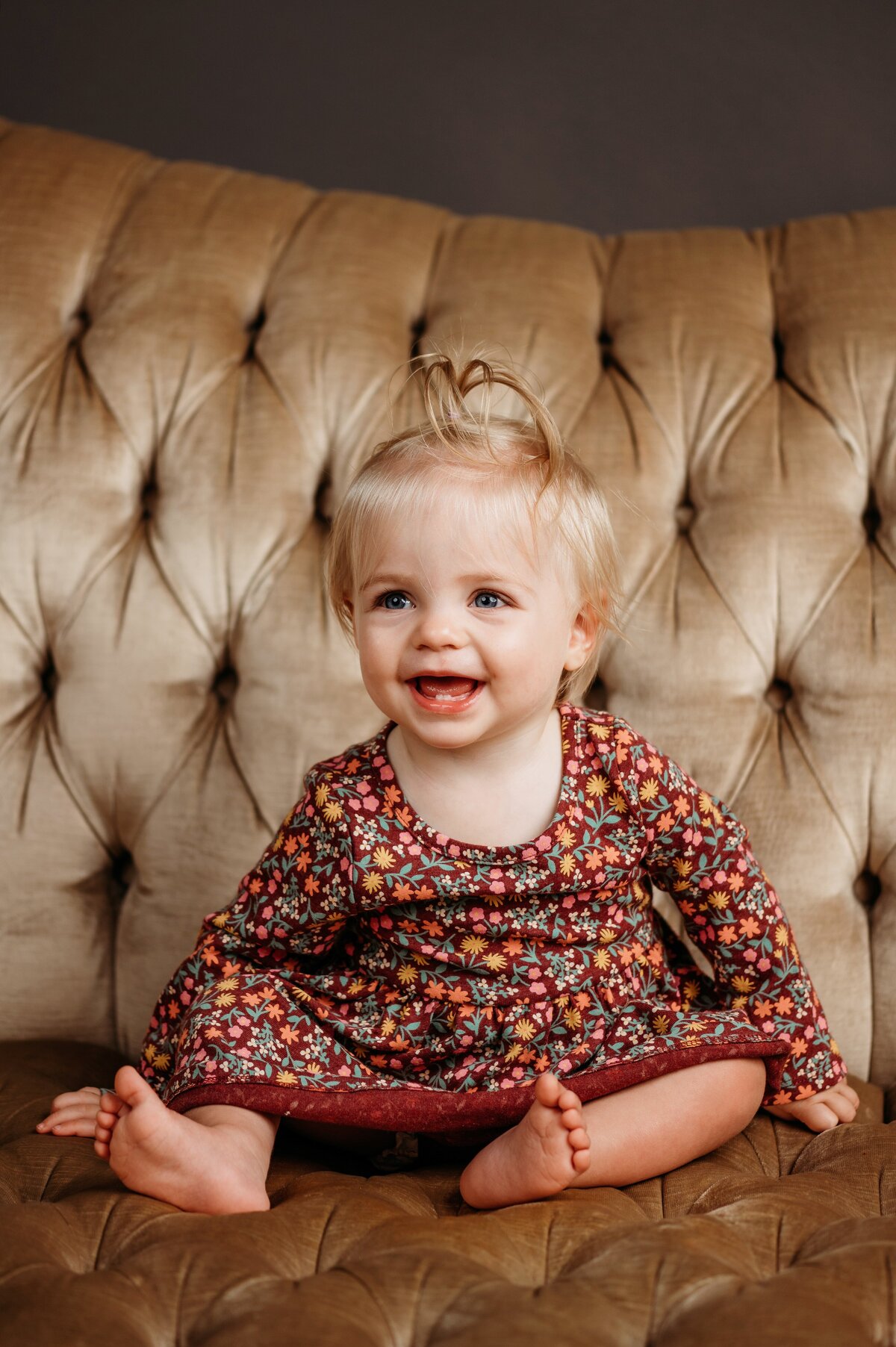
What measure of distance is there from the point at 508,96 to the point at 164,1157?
1.51 metres

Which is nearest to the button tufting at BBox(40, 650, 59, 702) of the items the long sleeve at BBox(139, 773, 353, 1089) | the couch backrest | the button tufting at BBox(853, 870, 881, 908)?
the couch backrest

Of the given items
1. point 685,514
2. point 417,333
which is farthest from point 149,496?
point 685,514

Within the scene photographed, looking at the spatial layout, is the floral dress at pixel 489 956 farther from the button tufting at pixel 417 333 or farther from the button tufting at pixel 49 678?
the button tufting at pixel 417 333

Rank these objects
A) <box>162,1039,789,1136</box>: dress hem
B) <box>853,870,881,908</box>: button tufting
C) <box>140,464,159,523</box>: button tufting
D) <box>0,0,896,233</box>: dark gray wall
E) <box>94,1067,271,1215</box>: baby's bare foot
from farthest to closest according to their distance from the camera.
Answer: <box>0,0,896,233</box>: dark gray wall < <box>140,464,159,523</box>: button tufting < <box>853,870,881,908</box>: button tufting < <box>162,1039,789,1136</box>: dress hem < <box>94,1067,271,1215</box>: baby's bare foot

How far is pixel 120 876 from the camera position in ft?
4.11

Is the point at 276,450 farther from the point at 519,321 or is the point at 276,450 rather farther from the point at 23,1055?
the point at 23,1055

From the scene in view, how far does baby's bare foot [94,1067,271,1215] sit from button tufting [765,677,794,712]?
0.68m

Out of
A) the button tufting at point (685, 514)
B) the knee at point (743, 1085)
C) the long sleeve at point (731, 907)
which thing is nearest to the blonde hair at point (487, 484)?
the long sleeve at point (731, 907)

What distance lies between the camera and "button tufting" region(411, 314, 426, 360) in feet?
4.31

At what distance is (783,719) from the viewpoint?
1.20m

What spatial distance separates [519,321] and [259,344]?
28cm

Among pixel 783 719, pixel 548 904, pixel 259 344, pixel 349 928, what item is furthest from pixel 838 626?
pixel 259 344

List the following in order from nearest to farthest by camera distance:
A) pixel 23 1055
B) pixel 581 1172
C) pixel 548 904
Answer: pixel 581 1172 → pixel 548 904 → pixel 23 1055

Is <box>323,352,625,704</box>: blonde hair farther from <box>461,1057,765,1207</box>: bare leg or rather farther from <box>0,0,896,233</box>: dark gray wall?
<box>0,0,896,233</box>: dark gray wall
